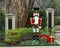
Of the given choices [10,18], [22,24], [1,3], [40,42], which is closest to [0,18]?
[22,24]

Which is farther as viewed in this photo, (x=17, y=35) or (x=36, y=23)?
(x=17, y=35)

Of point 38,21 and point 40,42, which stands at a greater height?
point 38,21

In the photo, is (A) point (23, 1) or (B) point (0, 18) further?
(B) point (0, 18)

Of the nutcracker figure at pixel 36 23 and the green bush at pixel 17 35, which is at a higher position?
the nutcracker figure at pixel 36 23

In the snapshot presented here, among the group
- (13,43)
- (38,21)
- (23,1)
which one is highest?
(23,1)

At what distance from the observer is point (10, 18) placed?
619 inches

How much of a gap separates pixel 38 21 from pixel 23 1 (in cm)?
280

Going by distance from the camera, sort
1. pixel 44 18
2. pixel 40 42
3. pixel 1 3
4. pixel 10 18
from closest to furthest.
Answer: pixel 40 42 < pixel 10 18 < pixel 44 18 < pixel 1 3

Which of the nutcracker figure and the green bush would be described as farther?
the green bush

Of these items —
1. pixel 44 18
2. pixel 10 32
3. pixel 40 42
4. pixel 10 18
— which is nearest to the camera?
pixel 40 42

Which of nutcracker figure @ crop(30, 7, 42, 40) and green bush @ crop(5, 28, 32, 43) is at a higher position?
nutcracker figure @ crop(30, 7, 42, 40)

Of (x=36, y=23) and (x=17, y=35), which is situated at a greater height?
(x=36, y=23)

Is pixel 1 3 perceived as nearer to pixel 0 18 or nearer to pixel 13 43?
pixel 0 18

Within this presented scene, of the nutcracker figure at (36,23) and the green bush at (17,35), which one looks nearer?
the nutcracker figure at (36,23)
